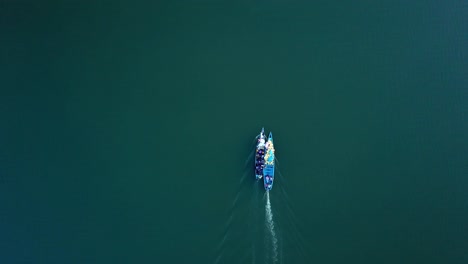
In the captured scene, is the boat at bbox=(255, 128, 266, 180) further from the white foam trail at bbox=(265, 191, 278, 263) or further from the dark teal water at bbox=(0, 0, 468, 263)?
the white foam trail at bbox=(265, 191, 278, 263)

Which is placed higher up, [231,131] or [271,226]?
[231,131]

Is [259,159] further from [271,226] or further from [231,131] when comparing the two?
[271,226]

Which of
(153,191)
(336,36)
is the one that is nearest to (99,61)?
(153,191)

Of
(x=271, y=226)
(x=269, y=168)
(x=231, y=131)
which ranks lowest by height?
(x=271, y=226)

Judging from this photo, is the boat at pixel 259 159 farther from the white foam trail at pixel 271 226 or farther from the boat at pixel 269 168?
the white foam trail at pixel 271 226

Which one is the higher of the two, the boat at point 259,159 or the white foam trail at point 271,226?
the boat at point 259,159

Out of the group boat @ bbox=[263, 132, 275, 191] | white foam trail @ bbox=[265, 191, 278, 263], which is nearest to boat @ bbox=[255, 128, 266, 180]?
boat @ bbox=[263, 132, 275, 191]

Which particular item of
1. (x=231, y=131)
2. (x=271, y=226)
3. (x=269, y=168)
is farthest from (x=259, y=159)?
(x=271, y=226)

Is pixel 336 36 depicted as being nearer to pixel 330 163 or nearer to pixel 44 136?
pixel 330 163

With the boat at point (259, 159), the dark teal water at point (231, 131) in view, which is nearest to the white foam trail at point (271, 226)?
the dark teal water at point (231, 131)
